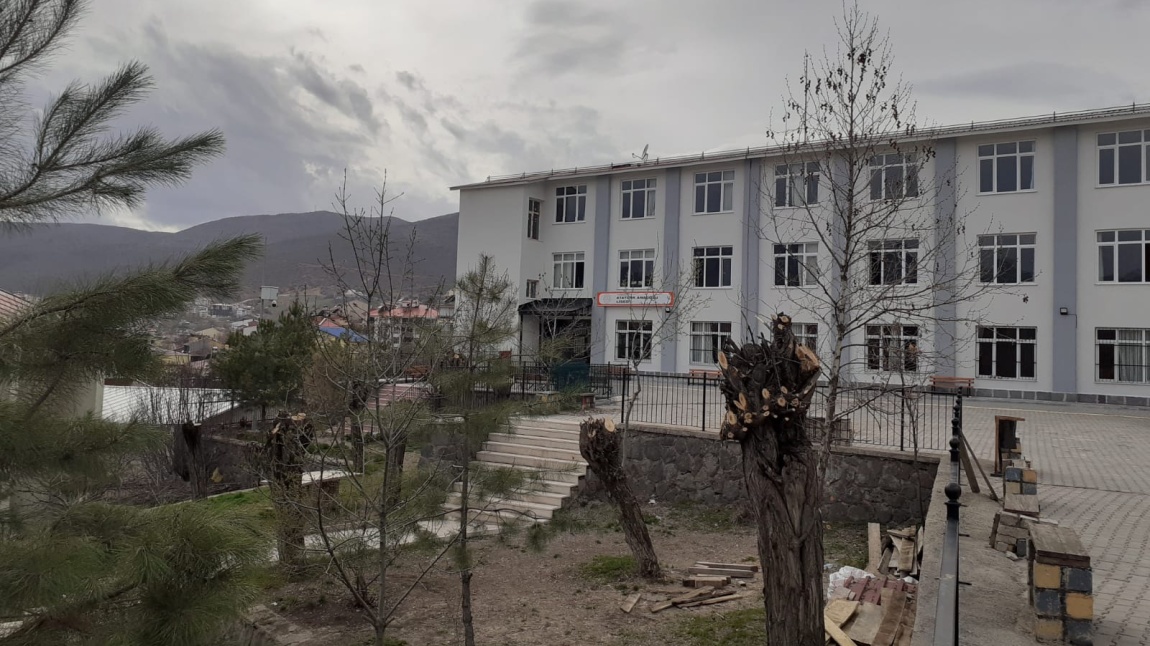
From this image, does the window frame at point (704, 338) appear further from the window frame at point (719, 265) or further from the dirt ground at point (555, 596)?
the dirt ground at point (555, 596)

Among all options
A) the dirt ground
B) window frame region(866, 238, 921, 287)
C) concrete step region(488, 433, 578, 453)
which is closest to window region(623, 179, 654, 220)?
concrete step region(488, 433, 578, 453)

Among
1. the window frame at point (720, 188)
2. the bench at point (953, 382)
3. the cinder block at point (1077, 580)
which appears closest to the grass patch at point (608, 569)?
the cinder block at point (1077, 580)

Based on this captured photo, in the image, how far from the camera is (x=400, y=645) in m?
7.38

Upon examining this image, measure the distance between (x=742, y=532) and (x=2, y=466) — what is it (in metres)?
10.5

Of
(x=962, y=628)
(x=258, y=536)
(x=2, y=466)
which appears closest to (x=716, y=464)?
(x=962, y=628)

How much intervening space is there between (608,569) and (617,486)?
1.24m

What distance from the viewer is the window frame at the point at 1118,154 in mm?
21922

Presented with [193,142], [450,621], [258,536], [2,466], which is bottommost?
[450,621]

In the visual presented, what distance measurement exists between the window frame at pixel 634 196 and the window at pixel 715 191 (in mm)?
2144

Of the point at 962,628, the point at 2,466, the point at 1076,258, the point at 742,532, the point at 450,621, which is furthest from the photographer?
the point at 1076,258

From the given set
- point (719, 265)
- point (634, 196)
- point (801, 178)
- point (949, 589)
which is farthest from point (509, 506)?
point (634, 196)

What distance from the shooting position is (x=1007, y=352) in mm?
23516

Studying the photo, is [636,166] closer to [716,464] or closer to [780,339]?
[716,464]

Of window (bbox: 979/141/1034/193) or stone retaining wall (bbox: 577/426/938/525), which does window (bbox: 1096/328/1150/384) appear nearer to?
window (bbox: 979/141/1034/193)
